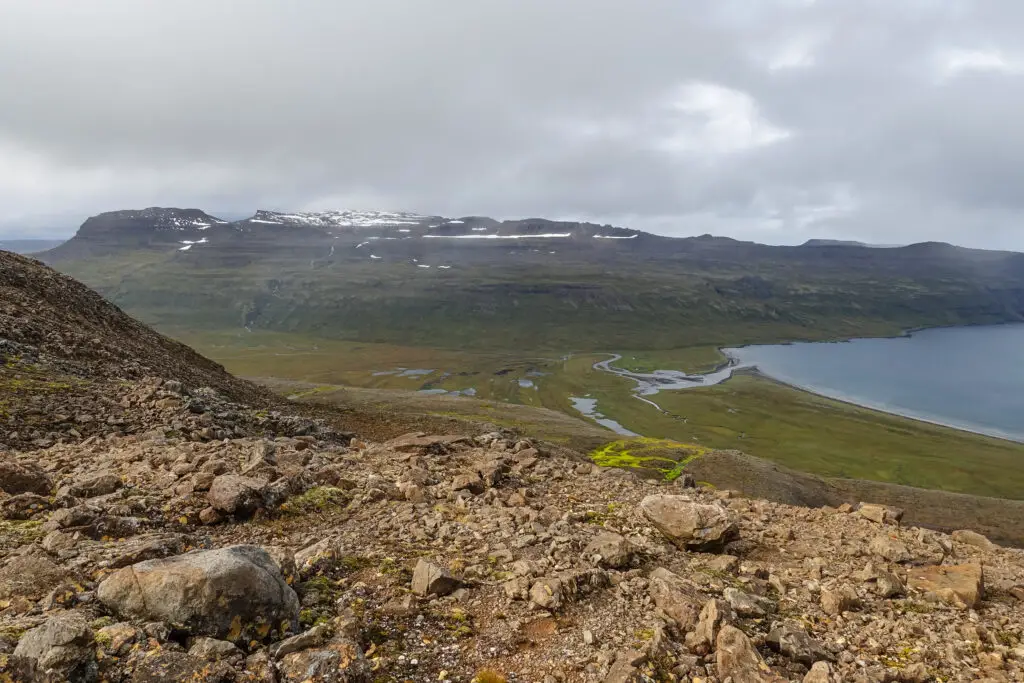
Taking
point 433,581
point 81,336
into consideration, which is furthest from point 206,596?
point 81,336

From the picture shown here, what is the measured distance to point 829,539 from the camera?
51.0 ft

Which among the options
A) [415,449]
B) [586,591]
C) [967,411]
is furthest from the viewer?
[967,411]

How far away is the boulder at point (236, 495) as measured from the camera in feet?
43.0

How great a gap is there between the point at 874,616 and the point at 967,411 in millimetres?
219935

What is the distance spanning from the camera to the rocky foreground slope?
8.41 metres

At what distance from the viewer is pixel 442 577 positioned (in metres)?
10.9

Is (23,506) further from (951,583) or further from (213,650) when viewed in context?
(951,583)

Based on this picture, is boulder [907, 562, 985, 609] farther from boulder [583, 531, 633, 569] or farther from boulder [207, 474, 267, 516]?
boulder [207, 474, 267, 516]

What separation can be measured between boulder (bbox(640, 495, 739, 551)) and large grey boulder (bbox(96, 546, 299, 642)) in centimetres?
959

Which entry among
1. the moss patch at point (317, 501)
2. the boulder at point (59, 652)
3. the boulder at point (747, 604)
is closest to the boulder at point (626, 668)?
the boulder at point (747, 604)

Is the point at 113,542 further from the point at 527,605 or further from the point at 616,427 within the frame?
the point at 616,427

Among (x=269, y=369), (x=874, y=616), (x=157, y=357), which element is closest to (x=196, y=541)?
(x=874, y=616)

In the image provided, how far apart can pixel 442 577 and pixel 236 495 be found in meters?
5.92

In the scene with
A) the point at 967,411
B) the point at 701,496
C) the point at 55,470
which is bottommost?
the point at 967,411
